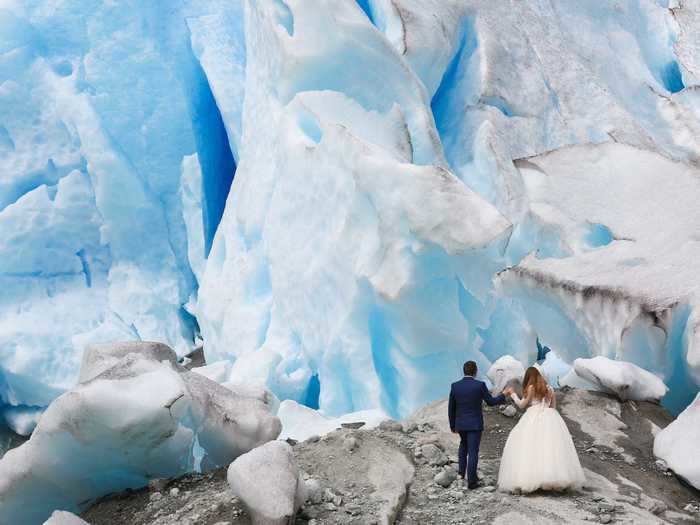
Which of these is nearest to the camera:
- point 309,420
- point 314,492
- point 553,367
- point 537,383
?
point 314,492

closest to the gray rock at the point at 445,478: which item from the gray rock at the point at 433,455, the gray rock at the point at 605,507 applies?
the gray rock at the point at 433,455

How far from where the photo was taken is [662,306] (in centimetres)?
532

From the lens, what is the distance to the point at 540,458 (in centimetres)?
372

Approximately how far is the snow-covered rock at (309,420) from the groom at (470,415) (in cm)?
142

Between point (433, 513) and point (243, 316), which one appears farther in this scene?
point (243, 316)

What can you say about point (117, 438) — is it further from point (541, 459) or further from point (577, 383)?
point (577, 383)

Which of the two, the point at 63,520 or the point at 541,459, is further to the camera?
the point at 541,459

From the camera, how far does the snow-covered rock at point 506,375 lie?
5492 mm

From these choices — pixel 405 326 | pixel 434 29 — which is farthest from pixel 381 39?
pixel 405 326

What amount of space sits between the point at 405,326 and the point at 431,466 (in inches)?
101

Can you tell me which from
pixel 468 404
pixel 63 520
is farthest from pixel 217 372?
pixel 468 404

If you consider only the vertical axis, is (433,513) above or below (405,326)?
above

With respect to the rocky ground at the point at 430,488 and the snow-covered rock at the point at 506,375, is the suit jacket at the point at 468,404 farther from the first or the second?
the snow-covered rock at the point at 506,375

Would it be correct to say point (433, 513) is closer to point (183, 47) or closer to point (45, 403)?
point (45, 403)
